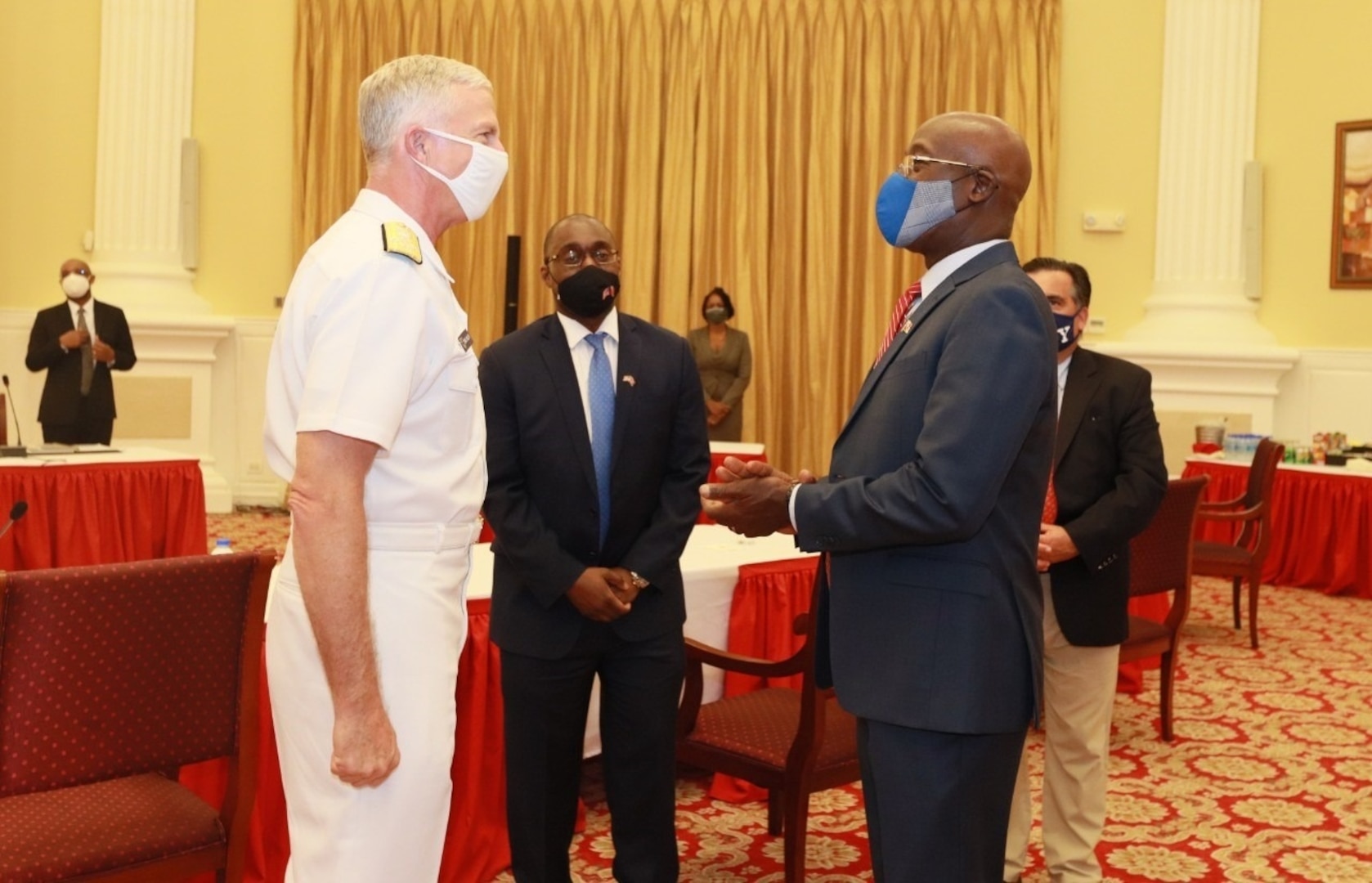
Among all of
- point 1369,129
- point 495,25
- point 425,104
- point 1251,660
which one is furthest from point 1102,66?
point 425,104

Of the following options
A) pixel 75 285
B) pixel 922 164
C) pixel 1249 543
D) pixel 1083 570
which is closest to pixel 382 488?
pixel 922 164

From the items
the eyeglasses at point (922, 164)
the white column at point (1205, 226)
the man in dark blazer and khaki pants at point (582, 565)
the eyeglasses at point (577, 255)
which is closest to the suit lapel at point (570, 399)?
the man in dark blazer and khaki pants at point (582, 565)

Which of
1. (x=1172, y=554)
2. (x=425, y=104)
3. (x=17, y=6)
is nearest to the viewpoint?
(x=425, y=104)

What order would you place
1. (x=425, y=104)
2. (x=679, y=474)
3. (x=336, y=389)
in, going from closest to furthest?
(x=336, y=389) → (x=425, y=104) → (x=679, y=474)

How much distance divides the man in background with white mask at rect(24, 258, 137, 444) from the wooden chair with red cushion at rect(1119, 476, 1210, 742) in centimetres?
548

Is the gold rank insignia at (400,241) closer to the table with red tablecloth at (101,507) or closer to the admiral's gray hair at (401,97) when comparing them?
the admiral's gray hair at (401,97)

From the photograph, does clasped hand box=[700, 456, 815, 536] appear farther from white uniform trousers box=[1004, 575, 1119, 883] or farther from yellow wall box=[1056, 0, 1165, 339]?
yellow wall box=[1056, 0, 1165, 339]

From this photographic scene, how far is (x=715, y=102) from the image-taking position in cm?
1091

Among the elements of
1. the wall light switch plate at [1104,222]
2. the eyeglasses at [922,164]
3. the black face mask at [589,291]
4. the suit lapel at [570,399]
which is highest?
the wall light switch plate at [1104,222]

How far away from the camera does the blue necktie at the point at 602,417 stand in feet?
10.3

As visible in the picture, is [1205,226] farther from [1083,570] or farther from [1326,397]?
[1083,570]

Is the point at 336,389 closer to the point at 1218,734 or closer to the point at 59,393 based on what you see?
the point at 1218,734

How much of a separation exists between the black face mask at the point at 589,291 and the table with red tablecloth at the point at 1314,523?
5610mm

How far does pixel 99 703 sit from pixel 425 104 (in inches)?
50.6
